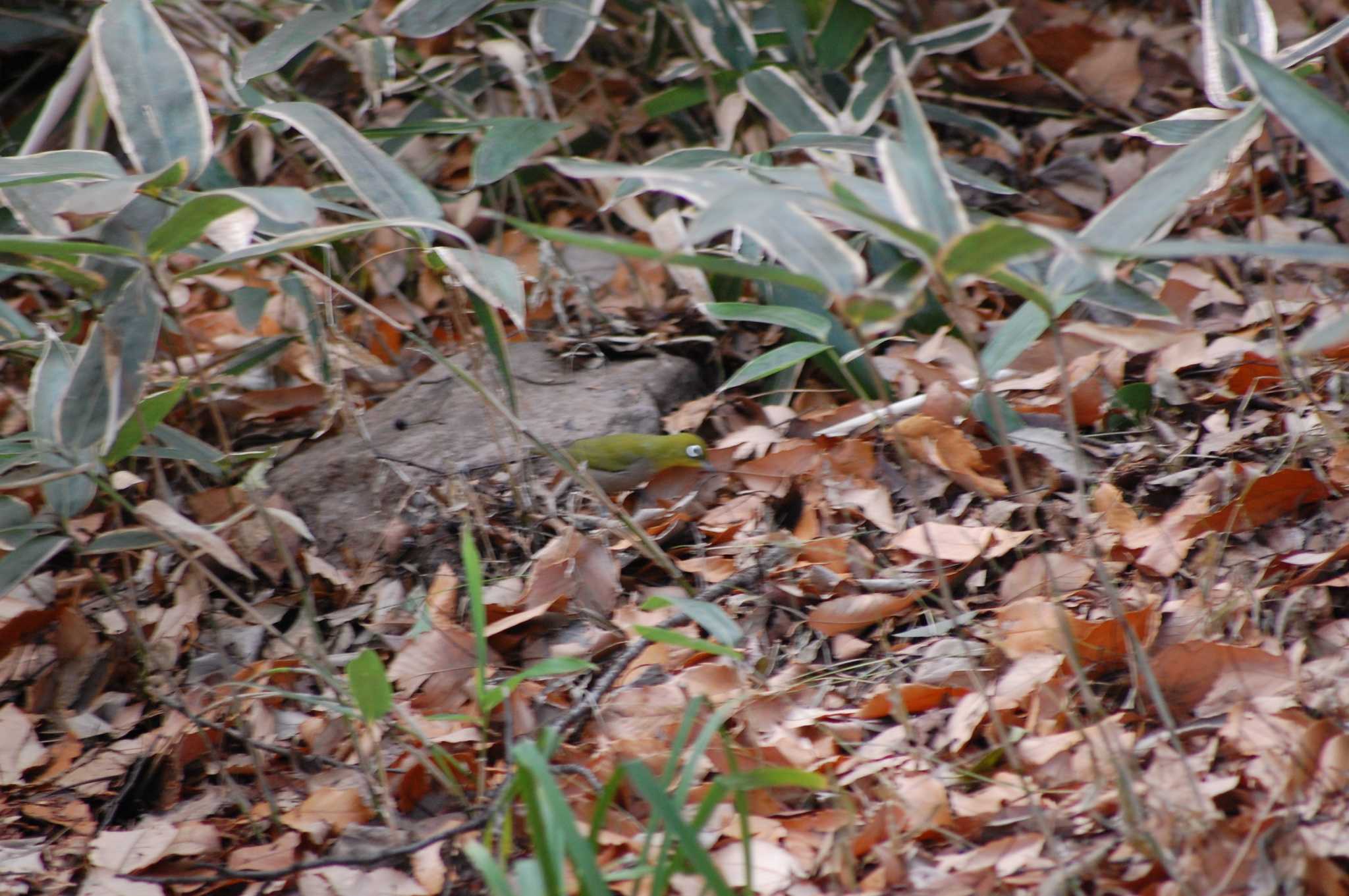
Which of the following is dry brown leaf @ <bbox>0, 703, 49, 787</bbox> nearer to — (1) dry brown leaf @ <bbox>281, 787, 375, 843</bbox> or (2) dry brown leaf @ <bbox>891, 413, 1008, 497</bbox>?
(1) dry brown leaf @ <bbox>281, 787, 375, 843</bbox>

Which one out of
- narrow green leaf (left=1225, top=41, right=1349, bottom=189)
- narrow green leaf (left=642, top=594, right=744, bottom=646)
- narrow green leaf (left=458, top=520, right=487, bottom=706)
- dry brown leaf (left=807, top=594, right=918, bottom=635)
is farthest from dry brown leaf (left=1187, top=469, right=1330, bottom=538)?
narrow green leaf (left=458, top=520, right=487, bottom=706)

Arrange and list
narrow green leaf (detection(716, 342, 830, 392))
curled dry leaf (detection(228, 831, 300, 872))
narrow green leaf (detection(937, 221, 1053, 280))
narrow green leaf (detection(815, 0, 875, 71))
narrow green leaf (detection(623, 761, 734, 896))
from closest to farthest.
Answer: narrow green leaf (detection(937, 221, 1053, 280)) → narrow green leaf (detection(623, 761, 734, 896)) → curled dry leaf (detection(228, 831, 300, 872)) → narrow green leaf (detection(716, 342, 830, 392)) → narrow green leaf (detection(815, 0, 875, 71))

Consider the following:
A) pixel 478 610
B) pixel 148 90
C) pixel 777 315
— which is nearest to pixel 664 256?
pixel 478 610

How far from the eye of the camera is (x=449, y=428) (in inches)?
113

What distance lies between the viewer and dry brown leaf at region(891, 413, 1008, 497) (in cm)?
238

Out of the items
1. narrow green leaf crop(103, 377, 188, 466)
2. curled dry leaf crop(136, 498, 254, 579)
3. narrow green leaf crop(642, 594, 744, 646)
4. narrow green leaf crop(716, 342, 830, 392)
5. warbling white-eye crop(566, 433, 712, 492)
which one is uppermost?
narrow green leaf crop(103, 377, 188, 466)

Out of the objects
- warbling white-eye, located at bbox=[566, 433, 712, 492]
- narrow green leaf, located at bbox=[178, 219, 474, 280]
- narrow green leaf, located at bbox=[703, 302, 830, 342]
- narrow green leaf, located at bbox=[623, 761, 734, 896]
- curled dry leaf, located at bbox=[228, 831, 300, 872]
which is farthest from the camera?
warbling white-eye, located at bbox=[566, 433, 712, 492]

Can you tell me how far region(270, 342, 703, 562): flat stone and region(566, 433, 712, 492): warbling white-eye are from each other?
13cm

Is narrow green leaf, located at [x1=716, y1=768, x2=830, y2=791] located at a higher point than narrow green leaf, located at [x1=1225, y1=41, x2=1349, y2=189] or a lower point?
lower

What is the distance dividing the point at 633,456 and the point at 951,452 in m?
0.74

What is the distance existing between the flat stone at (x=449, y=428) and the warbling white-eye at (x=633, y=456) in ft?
0.43

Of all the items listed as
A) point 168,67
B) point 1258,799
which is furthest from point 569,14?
point 1258,799

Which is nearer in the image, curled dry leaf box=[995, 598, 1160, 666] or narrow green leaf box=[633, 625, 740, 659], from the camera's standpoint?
narrow green leaf box=[633, 625, 740, 659]

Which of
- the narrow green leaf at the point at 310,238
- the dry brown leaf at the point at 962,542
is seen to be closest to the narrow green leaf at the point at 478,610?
the narrow green leaf at the point at 310,238
